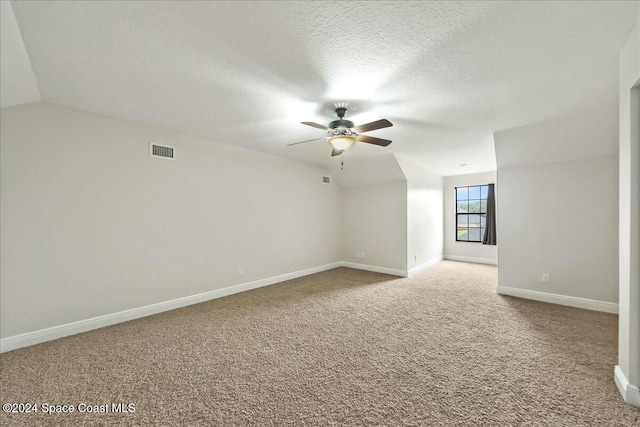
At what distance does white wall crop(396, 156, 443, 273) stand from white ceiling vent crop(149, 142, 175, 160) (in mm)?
3797

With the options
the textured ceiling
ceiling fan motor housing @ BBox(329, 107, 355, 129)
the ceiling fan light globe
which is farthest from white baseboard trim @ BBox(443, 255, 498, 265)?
ceiling fan motor housing @ BBox(329, 107, 355, 129)

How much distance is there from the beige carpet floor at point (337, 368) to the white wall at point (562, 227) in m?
0.46

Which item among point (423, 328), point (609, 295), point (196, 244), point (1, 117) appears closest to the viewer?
point (1, 117)

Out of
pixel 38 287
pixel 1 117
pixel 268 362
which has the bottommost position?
pixel 268 362

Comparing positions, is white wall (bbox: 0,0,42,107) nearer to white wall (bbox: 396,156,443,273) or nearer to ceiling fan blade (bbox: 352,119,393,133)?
ceiling fan blade (bbox: 352,119,393,133)

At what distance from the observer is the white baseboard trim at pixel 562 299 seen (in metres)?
3.22

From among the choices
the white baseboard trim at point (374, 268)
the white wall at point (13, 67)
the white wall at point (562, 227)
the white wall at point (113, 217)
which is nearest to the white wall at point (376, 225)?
the white baseboard trim at point (374, 268)

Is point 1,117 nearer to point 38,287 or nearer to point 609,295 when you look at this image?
point 38,287

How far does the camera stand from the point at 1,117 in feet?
7.79

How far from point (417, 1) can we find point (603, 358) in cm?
328

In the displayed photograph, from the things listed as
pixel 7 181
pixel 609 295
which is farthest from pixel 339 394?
pixel 609 295

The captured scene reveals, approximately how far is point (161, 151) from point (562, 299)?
6.04 m

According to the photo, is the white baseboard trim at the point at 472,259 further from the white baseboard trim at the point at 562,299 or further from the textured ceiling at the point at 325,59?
the textured ceiling at the point at 325,59

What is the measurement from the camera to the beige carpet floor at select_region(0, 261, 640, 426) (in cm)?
161
